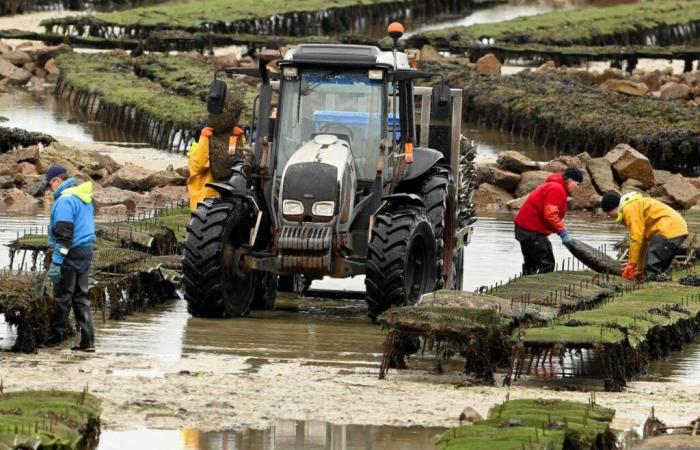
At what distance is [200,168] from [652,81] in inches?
1582

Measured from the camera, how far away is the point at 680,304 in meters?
17.9

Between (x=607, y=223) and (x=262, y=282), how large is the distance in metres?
12.2

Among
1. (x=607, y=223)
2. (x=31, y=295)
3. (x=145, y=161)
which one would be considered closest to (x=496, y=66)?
(x=145, y=161)

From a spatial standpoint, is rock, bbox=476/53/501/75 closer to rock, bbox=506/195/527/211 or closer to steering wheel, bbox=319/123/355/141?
rock, bbox=506/195/527/211

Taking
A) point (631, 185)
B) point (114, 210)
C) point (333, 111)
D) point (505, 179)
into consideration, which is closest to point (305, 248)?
point (333, 111)

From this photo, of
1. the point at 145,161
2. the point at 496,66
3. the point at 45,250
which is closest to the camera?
the point at 45,250

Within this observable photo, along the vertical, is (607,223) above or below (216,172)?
below

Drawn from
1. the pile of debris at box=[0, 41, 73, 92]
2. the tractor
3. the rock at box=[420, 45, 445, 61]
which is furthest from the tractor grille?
the rock at box=[420, 45, 445, 61]

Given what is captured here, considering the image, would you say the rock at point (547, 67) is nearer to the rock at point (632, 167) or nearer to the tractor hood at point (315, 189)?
the rock at point (632, 167)

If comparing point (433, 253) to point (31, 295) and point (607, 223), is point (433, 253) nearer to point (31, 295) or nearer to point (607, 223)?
point (31, 295)

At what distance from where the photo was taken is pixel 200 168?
20766 mm

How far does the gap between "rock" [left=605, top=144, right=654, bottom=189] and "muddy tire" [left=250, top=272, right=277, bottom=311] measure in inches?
582

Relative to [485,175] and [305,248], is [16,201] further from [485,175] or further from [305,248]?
[305,248]

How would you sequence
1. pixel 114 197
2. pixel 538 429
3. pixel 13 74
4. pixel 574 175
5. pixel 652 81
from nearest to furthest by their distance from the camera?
pixel 538 429
pixel 574 175
pixel 114 197
pixel 13 74
pixel 652 81
